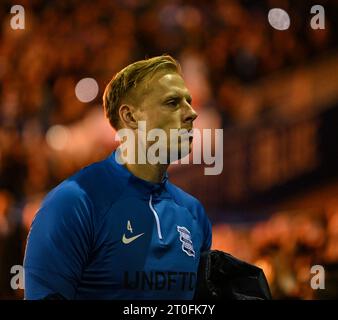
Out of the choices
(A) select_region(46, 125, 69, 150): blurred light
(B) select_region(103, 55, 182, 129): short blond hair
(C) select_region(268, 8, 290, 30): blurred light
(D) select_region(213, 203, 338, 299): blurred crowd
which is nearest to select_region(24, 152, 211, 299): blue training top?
(B) select_region(103, 55, 182, 129): short blond hair

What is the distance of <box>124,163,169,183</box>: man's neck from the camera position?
1.59 m

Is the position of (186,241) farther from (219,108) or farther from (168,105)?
(219,108)

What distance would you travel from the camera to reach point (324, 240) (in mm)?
3104

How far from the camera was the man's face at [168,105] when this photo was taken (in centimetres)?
157

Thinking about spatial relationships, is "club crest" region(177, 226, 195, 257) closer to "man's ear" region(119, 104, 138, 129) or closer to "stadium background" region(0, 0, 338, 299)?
"man's ear" region(119, 104, 138, 129)

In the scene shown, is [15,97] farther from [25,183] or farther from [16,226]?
[16,226]

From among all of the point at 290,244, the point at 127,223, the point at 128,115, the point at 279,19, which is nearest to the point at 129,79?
the point at 128,115

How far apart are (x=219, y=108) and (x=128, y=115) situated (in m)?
1.76

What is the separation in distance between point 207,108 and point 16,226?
1143 millimetres

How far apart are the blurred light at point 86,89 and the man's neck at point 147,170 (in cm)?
180

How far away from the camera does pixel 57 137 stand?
3.32 meters

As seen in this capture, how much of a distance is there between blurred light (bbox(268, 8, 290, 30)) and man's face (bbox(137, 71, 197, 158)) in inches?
75.5

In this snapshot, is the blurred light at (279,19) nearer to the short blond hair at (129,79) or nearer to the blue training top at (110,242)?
the short blond hair at (129,79)
